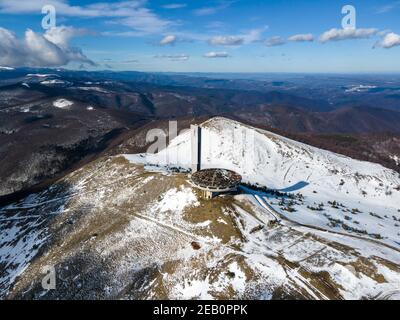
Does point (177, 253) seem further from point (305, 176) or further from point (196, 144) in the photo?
point (305, 176)

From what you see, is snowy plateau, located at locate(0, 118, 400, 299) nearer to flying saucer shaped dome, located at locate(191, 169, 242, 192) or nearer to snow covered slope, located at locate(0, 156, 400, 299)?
snow covered slope, located at locate(0, 156, 400, 299)

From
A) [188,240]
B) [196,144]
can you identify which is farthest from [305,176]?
[188,240]

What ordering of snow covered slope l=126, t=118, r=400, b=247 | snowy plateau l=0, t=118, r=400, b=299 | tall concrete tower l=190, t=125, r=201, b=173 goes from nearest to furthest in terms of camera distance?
snowy plateau l=0, t=118, r=400, b=299 → snow covered slope l=126, t=118, r=400, b=247 → tall concrete tower l=190, t=125, r=201, b=173

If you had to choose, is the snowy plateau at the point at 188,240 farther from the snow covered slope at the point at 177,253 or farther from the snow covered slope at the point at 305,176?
the snow covered slope at the point at 305,176

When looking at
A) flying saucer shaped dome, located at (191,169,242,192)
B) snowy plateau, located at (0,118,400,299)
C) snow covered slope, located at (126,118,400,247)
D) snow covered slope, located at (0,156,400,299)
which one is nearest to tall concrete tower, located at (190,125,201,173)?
flying saucer shaped dome, located at (191,169,242,192)

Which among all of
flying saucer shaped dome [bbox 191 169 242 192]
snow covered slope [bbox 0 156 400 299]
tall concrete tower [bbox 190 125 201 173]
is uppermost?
tall concrete tower [bbox 190 125 201 173]

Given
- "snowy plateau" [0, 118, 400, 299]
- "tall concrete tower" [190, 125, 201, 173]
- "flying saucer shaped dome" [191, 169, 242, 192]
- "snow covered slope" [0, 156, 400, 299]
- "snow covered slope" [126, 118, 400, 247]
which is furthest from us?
"tall concrete tower" [190, 125, 201, 173]

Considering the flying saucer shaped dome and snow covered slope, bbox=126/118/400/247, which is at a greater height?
the flying saucer shaped dome
